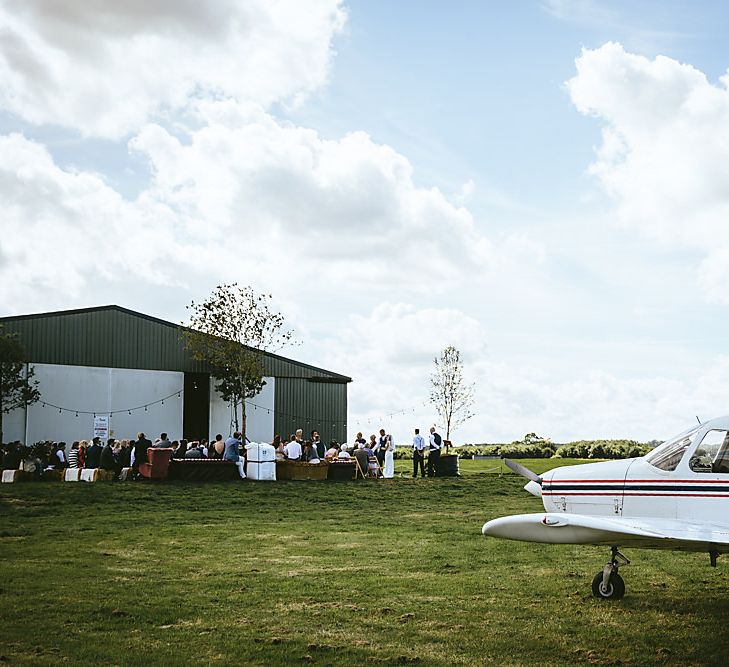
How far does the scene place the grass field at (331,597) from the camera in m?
6.19

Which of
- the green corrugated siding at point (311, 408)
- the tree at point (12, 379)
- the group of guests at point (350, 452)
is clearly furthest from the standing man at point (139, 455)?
the green corrugated siding at point (311, 408)

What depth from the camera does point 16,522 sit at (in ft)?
47.5

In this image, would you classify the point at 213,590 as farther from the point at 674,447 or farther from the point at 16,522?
the point at 16,522

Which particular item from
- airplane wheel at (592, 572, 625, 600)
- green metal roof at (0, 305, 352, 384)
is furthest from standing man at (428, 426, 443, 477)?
airplane wheel at (592, 572, 625, 600)

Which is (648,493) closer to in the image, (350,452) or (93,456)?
(93,456)

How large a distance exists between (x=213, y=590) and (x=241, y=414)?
28.5 m

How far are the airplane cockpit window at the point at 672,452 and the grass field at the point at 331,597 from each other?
4.30 feet

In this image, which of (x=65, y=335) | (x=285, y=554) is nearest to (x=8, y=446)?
(x=65, y=335)

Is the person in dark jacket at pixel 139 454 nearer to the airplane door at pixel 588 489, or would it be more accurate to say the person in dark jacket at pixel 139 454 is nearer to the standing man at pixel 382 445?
the standing man at pixel 382 445

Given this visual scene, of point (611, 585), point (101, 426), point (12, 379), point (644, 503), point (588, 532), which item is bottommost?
point (611, 585)

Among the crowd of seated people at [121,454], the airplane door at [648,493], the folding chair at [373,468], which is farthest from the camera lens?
the folding chair at [373,468]

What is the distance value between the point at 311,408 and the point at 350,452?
33.6 ft

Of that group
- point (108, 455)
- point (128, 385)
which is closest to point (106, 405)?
point (128, 385)

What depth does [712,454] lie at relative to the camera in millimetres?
7629
